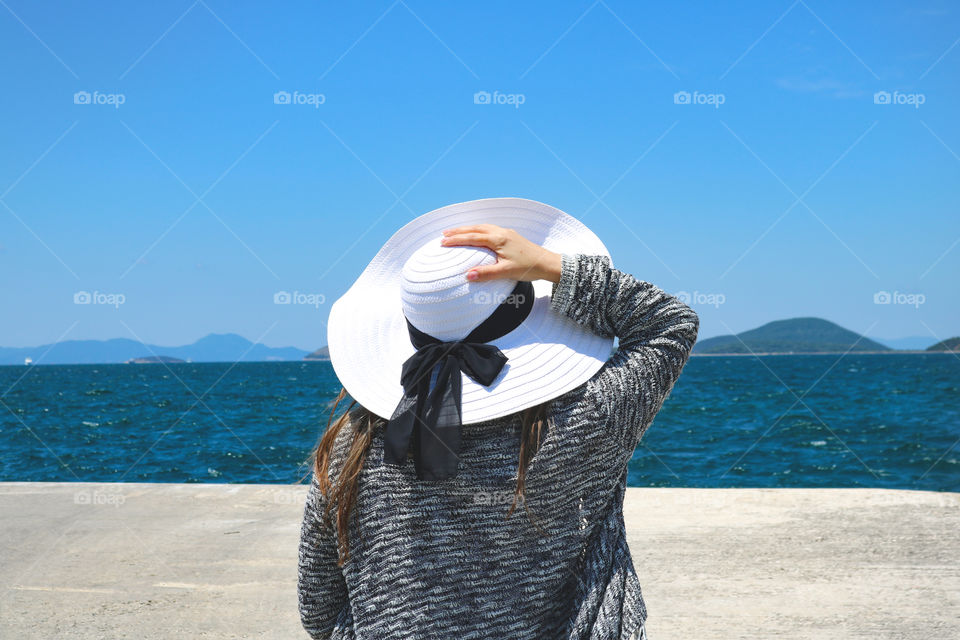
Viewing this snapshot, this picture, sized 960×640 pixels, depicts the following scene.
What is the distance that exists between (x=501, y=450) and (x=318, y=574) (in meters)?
0.51

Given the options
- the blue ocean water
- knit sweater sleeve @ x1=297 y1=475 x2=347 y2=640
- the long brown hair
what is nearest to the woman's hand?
the long brown hair

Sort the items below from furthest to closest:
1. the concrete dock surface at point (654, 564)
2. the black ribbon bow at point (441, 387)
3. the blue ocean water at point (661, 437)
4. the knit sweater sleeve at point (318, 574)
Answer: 1. the blue ocean water at point (661, 437)
2. the concrete dock surface at point (654, 564)
3. the knit sweater sleeve at point (318, 574)
4. the black ribbon bow at point (441, 387)

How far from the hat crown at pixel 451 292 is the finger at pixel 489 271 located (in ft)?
0.05

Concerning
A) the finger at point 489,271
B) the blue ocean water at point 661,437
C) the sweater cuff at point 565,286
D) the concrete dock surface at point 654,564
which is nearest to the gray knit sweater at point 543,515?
the sweater cuff at point 565,286

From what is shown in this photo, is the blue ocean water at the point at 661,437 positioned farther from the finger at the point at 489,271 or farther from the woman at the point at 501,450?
the finger at the point at 489,271

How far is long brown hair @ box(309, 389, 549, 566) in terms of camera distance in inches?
54.9

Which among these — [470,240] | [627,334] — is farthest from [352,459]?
[627,334]

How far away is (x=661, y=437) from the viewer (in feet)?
81.0

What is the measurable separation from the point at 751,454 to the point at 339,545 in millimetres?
23998

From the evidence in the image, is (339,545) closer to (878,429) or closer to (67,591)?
(67,591)

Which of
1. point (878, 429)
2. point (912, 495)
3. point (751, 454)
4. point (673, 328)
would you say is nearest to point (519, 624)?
point (673, 328)

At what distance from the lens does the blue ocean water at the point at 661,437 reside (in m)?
19.6

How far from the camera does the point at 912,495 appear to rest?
5230 millimetres

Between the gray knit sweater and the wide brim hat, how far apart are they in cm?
4
